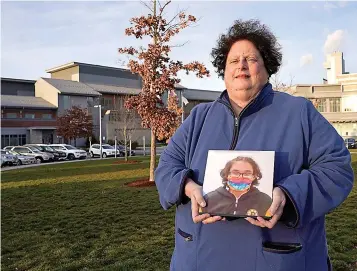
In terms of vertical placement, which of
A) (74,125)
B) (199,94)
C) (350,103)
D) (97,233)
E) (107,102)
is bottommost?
(97,233)

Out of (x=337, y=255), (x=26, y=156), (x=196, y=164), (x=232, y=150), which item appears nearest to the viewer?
(x=232, y=150)

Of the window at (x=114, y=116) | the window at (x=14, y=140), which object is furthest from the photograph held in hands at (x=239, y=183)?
the window at (x=14, y=140)

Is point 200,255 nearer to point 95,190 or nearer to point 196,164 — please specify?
point 196,164

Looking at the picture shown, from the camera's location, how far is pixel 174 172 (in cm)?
211

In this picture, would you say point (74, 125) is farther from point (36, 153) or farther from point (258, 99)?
point (258, 99)

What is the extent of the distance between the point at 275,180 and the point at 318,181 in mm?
202

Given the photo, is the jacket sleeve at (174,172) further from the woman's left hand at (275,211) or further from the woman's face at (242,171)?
the woman's left hand at (275,211)

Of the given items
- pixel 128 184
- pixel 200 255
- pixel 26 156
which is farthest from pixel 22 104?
pixel 200 255

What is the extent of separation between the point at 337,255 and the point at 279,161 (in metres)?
4.14

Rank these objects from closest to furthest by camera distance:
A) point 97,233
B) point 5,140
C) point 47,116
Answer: point 97,233 < point 5,140 < point 47,116

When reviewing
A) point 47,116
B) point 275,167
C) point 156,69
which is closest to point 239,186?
point 275,167

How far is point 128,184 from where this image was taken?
14.5 m

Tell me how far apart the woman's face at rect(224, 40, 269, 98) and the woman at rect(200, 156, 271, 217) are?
17.2 inches

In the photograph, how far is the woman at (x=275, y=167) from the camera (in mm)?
1870
